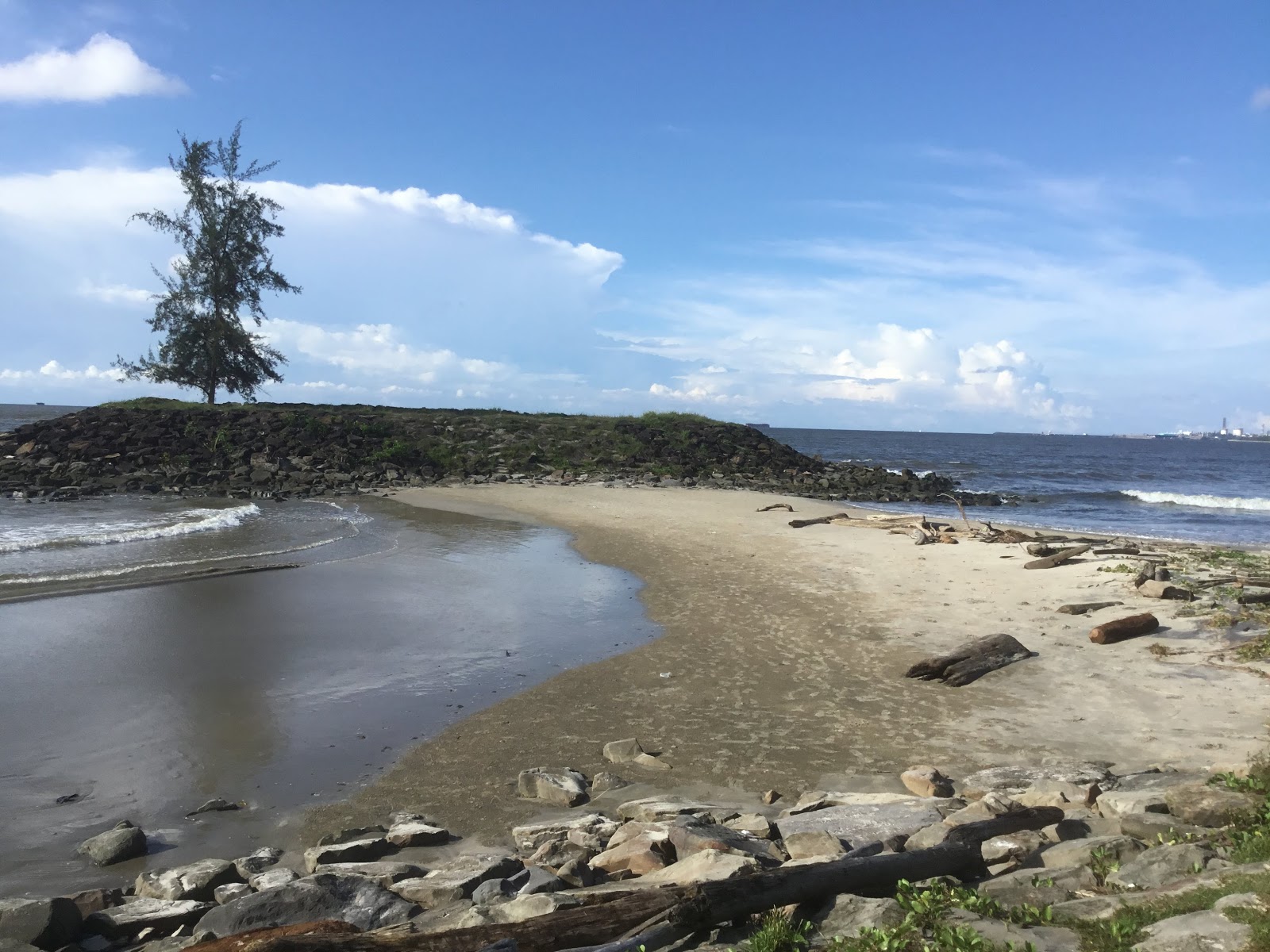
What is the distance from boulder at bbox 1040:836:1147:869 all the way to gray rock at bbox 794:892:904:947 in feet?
4.09

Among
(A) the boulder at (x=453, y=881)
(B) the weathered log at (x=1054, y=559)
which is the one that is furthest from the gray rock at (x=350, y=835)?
(B) the weathered log at (x=1054, y=559)

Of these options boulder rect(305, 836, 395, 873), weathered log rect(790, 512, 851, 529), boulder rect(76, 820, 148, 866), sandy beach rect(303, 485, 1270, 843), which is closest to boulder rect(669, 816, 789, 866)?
sandy beach rect(303, 485, 1270, 843)

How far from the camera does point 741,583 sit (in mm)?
15148

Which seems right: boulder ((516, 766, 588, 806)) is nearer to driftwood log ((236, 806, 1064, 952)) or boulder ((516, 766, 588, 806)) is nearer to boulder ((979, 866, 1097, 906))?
driftwood log ((236, 806, 1064, 952))

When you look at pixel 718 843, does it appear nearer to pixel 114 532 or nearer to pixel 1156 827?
pixel 1156 827

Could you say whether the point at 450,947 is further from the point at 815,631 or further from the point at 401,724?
the point at 815,631

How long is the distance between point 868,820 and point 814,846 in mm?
→ 666

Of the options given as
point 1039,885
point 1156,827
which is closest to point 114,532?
point 1039,885

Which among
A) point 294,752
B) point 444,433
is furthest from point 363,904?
point 444,433

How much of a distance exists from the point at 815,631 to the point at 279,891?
8290mm

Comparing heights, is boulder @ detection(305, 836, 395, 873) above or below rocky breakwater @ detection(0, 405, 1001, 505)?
below

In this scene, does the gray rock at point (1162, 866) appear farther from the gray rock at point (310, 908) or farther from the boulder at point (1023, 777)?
the gray rock at point (310, 908)

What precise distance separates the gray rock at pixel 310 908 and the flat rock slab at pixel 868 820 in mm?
2529

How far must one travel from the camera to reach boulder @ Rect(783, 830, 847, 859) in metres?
5.11
